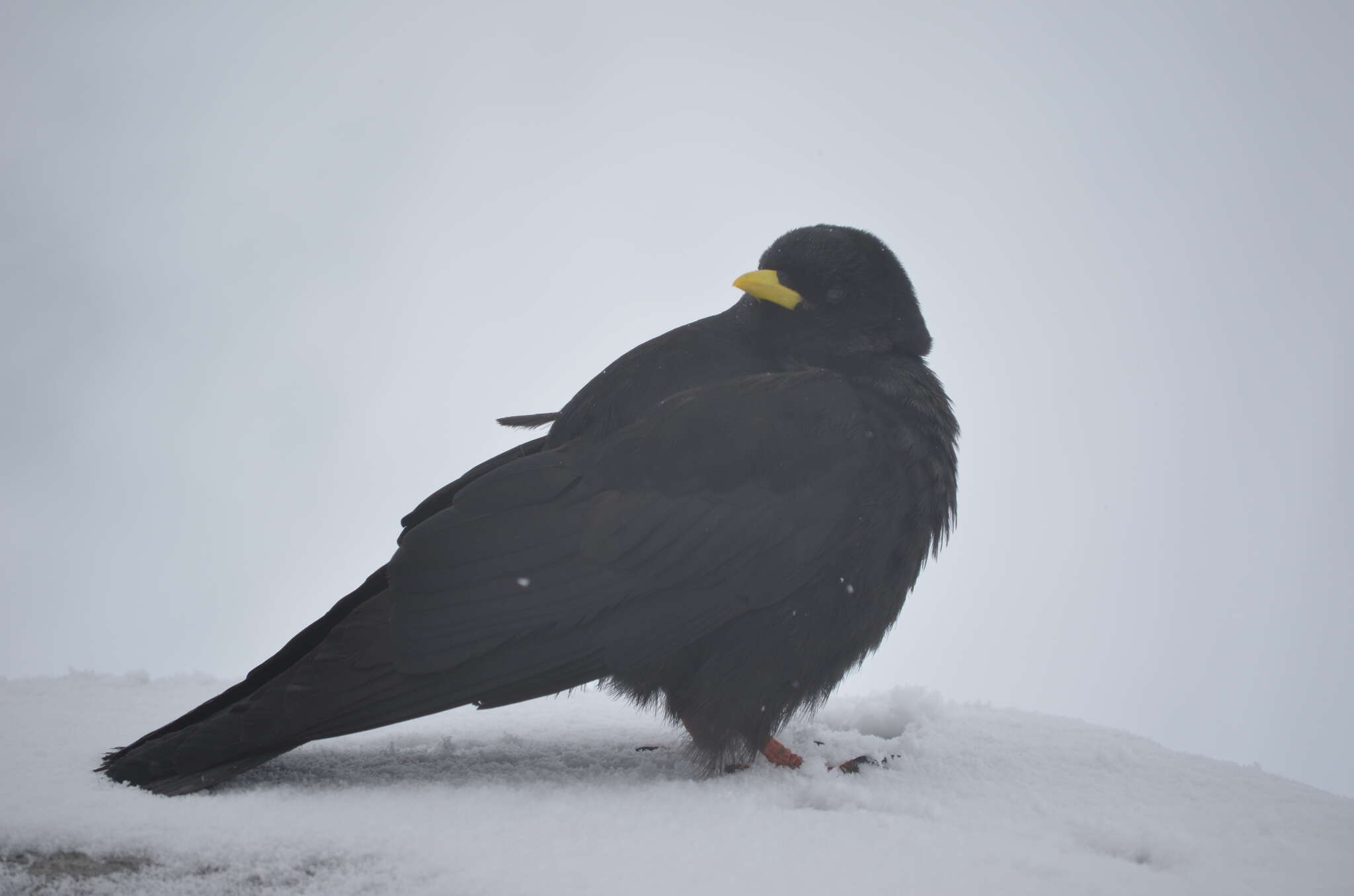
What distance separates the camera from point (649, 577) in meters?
2.81

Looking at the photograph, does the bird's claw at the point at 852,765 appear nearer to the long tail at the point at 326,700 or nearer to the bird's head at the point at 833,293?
the long tail at the point at 326,700

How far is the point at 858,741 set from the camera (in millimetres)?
3400

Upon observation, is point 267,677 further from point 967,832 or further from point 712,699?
point 967,832

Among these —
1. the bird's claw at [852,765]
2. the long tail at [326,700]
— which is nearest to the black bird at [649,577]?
the long tail at [326,700]

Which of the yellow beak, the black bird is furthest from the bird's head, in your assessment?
the black bird

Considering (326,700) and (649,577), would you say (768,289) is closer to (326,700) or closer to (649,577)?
(649,577)

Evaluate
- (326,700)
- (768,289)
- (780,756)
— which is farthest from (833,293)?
(326,700)

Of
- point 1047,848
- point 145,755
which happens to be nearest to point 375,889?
point 145,755

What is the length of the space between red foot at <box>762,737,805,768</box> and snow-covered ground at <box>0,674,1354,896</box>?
0.21ft

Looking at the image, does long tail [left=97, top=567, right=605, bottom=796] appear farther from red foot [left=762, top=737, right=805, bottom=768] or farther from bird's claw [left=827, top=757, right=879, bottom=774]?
bird's claw [left=827, top=757, right=879, bottom=774]

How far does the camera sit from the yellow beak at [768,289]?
3.44m

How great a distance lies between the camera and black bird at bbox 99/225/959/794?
2652mm

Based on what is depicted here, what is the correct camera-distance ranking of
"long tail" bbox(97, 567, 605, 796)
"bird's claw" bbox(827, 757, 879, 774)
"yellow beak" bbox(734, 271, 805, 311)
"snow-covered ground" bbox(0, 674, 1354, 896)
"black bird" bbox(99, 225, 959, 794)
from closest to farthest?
"snow-covered ground" bbox(0, 674, 1354, 896) < "long tail" bbox(97, 567, 605, 796) < "black bird" bbox(99, 225, 959, 794) < "bird's claw" bbox(827, 757, 879, 774) < "yellow beak" bbox(734, 271, 805, 311)

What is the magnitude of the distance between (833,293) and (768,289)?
0.83 feet
